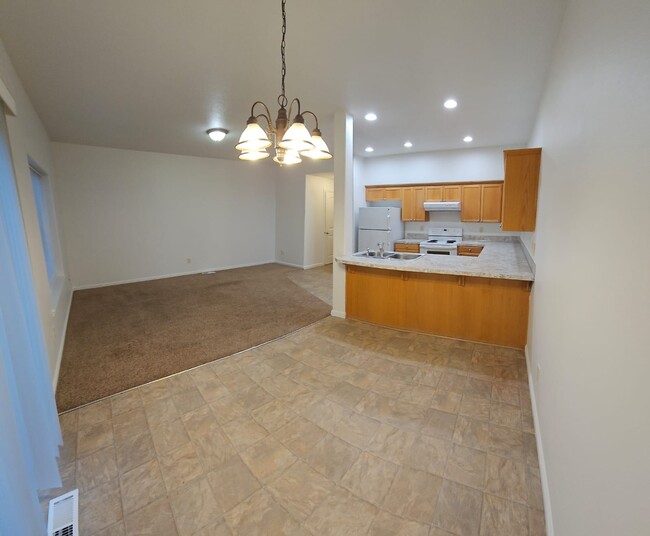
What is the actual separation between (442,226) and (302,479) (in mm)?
5975

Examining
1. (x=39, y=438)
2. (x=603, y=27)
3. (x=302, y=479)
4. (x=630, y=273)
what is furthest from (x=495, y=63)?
(x=39, y=438)

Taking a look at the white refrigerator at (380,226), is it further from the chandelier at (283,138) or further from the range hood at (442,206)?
the chandelier at (283,138)

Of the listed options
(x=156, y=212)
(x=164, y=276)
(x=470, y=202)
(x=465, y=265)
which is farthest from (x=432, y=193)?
(x=164, y=276)

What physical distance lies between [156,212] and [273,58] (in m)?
5.06

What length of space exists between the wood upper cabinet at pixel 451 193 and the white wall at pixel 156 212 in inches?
178

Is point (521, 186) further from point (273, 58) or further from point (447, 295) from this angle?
point (273, 58)

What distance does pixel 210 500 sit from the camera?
Answer: 1.54 metres

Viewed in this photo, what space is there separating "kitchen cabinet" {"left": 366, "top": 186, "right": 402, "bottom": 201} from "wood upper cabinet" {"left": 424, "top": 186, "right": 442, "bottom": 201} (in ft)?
1.91

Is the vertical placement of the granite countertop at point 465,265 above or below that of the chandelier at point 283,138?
below

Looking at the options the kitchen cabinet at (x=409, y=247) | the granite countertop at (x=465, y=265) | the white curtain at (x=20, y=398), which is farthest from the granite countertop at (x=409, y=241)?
the white curtain at (x=20, y=398)

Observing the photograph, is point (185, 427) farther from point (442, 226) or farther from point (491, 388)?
point (442, 226)

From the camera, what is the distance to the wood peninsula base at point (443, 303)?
322 cm

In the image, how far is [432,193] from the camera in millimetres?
6344

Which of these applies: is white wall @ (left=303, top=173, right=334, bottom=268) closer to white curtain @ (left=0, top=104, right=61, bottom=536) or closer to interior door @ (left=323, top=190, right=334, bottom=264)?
interior door @ (left=323, top=190, right=334, bottom=264)
